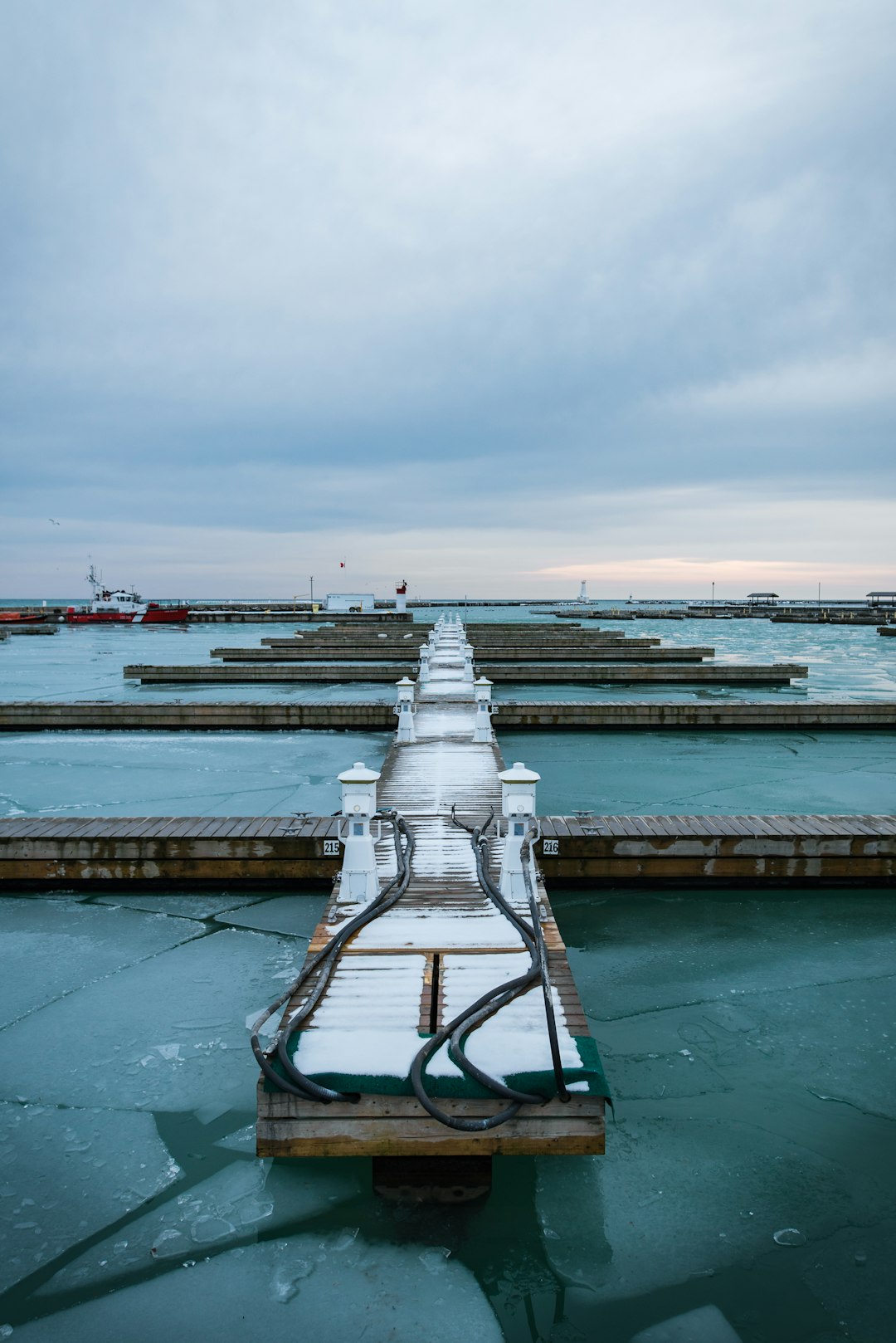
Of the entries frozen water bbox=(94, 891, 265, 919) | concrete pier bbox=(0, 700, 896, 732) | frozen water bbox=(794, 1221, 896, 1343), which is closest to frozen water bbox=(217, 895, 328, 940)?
frozen water bbox=(94, 891, 265, 919)

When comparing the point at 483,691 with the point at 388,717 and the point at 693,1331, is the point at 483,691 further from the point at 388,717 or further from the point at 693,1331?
the point at 693,1331

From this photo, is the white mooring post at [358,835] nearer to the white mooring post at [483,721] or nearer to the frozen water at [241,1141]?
the frozen water at [241,1141]

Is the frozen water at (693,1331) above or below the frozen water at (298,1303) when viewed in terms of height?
below

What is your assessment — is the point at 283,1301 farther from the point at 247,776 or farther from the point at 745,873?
the point at 247,776

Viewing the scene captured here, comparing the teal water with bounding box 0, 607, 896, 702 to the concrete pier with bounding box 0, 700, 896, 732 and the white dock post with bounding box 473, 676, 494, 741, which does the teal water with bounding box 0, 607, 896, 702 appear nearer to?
the concrete pier with bounding box 0, 700, 896, 732

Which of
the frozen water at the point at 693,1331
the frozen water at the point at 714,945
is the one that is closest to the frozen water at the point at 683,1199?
the frozen water at the point at 693,1331

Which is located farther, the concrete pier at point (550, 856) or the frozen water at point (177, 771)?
the frozen water at point (177, 771)
